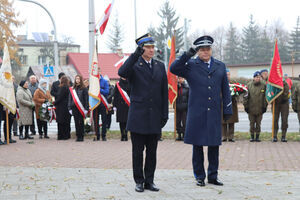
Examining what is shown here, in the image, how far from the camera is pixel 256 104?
1237 centimetres

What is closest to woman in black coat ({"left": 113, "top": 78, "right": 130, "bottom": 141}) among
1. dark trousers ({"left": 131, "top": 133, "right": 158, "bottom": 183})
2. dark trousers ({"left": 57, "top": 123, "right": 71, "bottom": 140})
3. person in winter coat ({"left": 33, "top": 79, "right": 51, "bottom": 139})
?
dark trousers ({"left": 57, "top": 123, "right": 71, "bottom": 140})

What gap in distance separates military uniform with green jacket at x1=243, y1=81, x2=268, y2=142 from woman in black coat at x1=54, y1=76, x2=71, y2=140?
5.38m

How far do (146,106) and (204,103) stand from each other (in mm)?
861

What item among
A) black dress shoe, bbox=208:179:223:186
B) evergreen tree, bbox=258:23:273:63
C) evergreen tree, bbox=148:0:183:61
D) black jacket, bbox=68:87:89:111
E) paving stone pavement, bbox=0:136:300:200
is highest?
evergreen tree, bbox=148:0:183:61

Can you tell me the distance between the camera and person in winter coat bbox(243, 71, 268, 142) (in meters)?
12.4

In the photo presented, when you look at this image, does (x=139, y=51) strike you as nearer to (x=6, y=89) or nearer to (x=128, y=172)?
(x=128, y=172)

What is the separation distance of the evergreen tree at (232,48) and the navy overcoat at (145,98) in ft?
233

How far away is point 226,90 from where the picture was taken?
6.61 metres

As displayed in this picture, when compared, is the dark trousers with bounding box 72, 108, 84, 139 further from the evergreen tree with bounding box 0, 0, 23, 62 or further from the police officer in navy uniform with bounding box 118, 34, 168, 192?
the evergreen tree with bounding box 0, 0, 23, 62

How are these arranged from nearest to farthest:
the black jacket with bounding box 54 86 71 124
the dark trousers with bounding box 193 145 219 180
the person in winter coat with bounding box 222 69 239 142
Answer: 1. the dark trousers with bounding box 193 145 219 180
2. the person in winter coat with bounding box 222 69 239 142
3. the black jacket with bounding box 54 86 71 124

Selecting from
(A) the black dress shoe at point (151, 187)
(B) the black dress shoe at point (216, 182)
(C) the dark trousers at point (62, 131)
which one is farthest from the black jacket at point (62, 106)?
(B) the black dress shoe at point (216, 182)

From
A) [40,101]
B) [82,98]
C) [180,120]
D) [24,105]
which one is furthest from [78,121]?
[180,120]

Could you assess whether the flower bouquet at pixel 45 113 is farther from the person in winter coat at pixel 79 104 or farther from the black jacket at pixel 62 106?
the person in winter coat at pixel 79 104

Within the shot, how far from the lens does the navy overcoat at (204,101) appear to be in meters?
6.42
